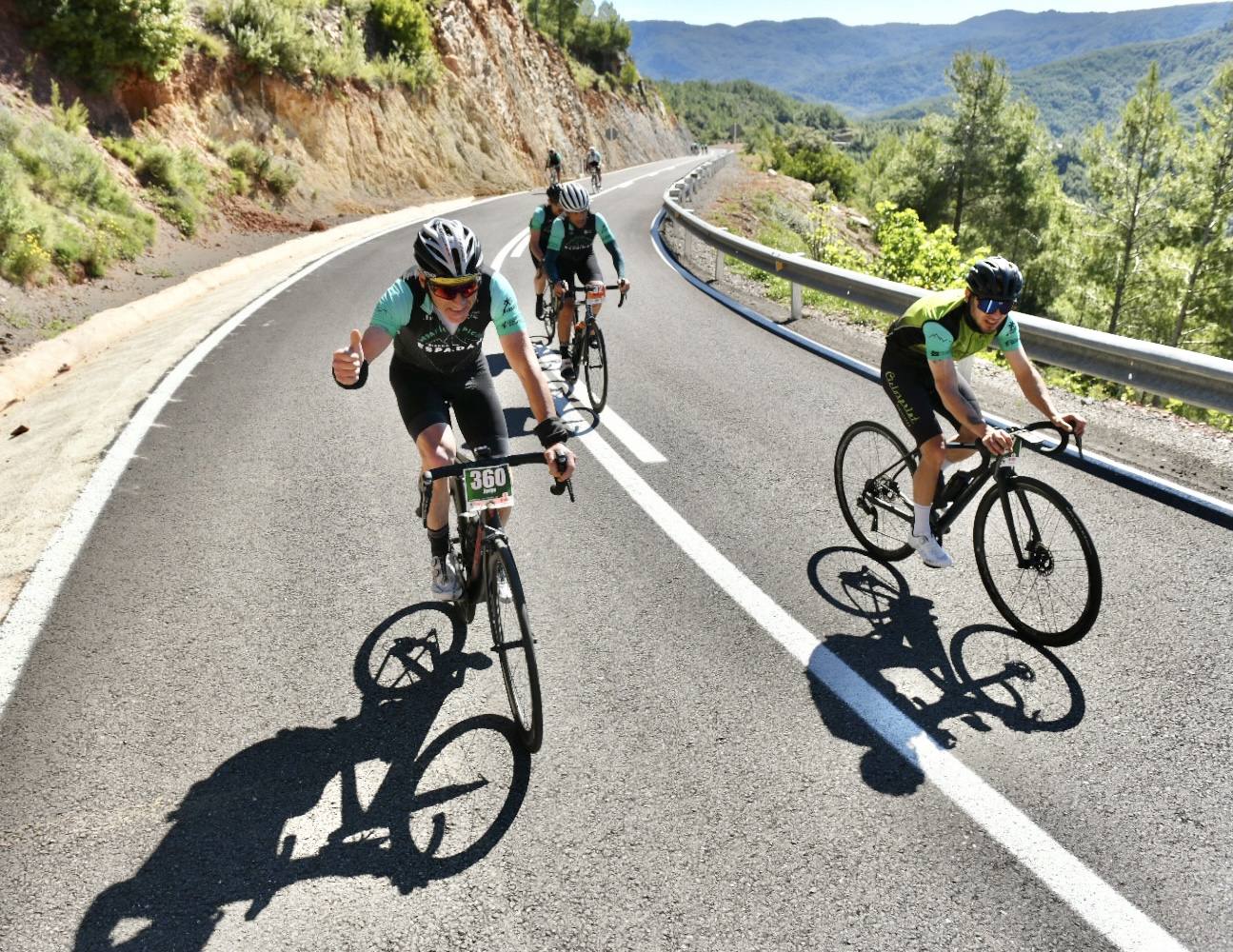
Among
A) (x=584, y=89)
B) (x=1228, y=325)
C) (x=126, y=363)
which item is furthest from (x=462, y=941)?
(x=584, y=89)

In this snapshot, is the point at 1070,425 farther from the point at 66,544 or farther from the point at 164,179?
the point at 164,179

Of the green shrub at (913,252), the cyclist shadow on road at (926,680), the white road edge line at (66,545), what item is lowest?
the green shrub at (913,252)

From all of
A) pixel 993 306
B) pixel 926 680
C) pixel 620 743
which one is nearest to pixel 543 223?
pixel 993 306

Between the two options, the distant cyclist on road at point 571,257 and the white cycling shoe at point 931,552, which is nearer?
the white cycling shoe at point 931,552

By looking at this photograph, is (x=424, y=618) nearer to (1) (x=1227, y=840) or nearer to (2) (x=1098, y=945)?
(2) (x=1098, y=945)

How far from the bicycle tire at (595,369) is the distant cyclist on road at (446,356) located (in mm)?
3691

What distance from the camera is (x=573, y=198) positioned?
875cm

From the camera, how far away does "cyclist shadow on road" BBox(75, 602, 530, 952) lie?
10.0 ft

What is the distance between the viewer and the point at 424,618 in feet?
16.0

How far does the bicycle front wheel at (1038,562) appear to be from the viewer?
4355 mm

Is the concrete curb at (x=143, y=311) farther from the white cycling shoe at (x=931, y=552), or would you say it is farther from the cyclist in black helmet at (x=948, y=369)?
the white cycling shoe at (x=931, y=552)

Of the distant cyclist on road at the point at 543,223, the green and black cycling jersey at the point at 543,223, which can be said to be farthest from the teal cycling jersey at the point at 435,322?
the green and black cycling jersey at the point at 543,223

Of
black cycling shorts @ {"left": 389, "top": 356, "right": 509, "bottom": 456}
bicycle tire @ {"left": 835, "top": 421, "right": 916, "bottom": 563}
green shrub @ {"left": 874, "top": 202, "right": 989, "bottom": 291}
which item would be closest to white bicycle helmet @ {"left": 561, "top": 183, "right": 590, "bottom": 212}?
bicycle tire @ {"left": 835, "top": 421, "right": 916, "bottom": 563}

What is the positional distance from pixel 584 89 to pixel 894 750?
72.8m
